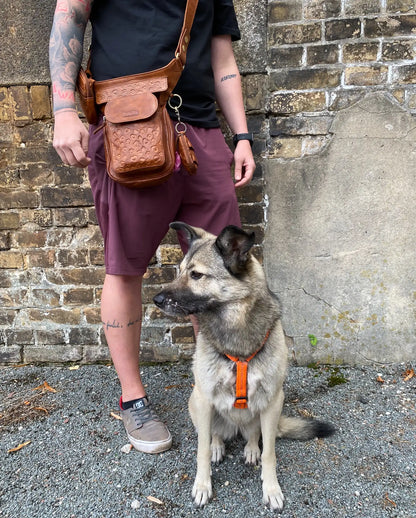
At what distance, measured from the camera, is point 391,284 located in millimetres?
2906

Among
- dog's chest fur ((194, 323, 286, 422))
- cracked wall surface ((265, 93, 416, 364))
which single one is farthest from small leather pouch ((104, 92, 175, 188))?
cracked wall surface ((265, 93, 416, 364))

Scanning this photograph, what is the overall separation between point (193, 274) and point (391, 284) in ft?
5.69

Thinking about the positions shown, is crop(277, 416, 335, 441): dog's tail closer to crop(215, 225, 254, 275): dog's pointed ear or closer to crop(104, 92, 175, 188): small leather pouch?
crop(215, 225, 254, 275): dog's pointed ear

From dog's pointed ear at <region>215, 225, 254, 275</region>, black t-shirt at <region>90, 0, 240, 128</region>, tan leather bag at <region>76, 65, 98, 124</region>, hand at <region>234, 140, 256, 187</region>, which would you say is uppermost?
black t-shirt at <region>90, 0, 240, 128</region>

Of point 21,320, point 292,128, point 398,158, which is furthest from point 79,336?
point 398,158

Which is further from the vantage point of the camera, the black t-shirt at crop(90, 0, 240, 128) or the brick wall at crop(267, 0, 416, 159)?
the brick wall at crop(267, 0, 416, 159)

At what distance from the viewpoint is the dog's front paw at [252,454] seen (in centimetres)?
214

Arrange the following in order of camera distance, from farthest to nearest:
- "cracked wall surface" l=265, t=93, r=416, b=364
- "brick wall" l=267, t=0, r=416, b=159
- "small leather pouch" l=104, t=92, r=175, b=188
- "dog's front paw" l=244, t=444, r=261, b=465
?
"cracked wall surface" l=265, t=93, r=416, b=364
"brick wall" l=267, t=0, r=416, b=159
"dog's front paw" l=244, t=444, r=261, b=465
"small leather pouch" l=104, t=92, r=175, b=188

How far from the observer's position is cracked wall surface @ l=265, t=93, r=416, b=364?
2.75 meters

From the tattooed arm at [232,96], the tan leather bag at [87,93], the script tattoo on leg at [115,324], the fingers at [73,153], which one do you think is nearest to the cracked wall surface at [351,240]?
the tattooed arm at [232,96]

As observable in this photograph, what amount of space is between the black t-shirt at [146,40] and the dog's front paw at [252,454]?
6.18 feet

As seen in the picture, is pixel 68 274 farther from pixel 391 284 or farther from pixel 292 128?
pixel 391 284

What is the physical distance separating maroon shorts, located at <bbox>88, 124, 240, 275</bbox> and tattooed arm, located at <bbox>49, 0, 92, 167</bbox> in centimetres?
19

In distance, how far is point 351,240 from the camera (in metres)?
2.89
